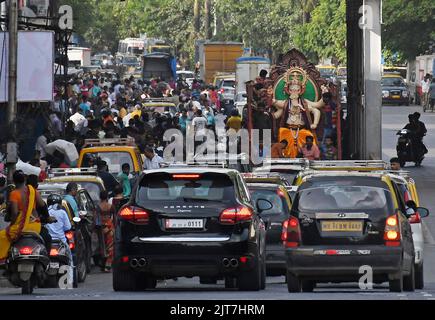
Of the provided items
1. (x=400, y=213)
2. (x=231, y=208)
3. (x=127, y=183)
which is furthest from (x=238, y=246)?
(x=127, y=183)

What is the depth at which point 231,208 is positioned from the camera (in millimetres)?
19062

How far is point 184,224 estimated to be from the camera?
19.0 m

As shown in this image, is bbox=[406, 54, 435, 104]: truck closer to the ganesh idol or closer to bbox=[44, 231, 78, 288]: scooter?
the ganesh idol

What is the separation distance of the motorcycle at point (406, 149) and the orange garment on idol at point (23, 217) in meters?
27.8

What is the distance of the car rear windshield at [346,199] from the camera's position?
62.6 feet

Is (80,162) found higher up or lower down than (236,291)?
higher up

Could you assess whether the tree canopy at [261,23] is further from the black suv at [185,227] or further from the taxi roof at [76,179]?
the black suv at [185,227]

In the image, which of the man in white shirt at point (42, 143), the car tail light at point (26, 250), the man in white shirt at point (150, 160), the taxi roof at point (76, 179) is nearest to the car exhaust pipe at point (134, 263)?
the car tail light at point (26, 250)

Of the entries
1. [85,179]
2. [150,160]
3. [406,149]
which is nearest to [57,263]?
[85,179]

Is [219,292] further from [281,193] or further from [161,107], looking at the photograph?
[161,107]
